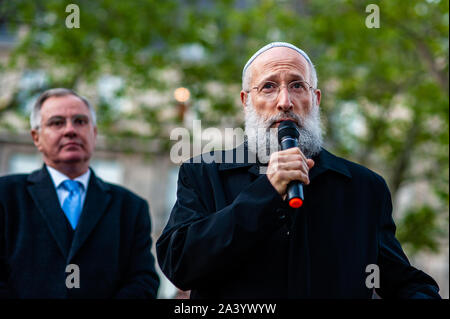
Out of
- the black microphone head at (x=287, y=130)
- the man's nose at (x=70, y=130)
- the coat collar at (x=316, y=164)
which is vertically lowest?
the coat collar at (x=316, y=164)

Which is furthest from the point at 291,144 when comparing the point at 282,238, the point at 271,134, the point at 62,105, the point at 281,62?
the point at 62,105

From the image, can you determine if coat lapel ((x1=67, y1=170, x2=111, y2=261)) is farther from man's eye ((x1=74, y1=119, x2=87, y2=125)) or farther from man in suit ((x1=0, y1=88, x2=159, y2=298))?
man's eye ((x1=74, y1=119, x2=87, y2=125))

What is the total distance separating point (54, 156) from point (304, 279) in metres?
2.41

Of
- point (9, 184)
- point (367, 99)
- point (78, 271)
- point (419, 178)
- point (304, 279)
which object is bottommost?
point (304, 279)

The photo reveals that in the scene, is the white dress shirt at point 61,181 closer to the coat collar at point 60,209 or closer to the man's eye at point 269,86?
the coat collar at point 60,209

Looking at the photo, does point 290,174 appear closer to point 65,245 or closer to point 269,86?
point 269,86

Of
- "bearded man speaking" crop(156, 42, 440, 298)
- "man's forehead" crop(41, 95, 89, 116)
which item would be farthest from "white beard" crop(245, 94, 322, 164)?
"man's forehead" crop(41, 95, 89, 116)

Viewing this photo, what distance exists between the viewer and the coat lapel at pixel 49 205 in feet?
11.7

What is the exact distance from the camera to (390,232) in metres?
2.48

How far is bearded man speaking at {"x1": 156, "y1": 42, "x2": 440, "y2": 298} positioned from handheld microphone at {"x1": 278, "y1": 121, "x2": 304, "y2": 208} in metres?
0.03

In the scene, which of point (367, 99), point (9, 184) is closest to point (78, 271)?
point (9, 184)

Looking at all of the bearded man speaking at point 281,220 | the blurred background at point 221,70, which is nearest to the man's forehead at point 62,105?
the bearded man speaking at point 281,220

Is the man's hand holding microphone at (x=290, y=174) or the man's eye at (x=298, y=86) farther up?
the man's eye at (x=298, y=86)
